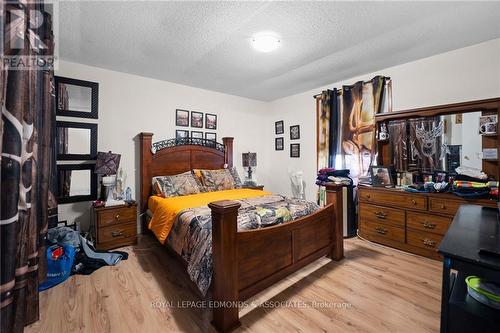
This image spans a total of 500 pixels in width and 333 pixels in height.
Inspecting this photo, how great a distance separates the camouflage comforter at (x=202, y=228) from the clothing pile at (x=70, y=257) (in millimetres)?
806

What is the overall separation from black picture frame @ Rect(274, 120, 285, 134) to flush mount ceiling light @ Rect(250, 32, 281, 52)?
2.36m

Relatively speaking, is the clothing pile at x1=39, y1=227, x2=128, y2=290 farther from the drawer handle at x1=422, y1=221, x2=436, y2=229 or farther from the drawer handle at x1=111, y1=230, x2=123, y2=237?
the drawer handle at x1=422, y1=221, x2=436, y2=229

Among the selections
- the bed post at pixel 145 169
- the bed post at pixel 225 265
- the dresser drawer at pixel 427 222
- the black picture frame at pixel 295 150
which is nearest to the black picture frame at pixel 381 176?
the dresser drawer at pixel 427 222

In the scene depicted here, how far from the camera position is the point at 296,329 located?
151 cm

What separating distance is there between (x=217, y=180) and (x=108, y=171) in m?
1.54

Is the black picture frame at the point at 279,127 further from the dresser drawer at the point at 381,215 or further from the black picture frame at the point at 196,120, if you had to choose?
the dresser drawer at the point at 381,215

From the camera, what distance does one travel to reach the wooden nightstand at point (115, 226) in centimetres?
268

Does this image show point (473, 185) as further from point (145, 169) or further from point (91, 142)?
point (91, 142)

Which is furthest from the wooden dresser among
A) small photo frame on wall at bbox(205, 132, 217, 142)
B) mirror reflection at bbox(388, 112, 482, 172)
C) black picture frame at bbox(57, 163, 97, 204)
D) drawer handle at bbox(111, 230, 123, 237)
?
black picture frame at bbox(57, 163, 97, 204)

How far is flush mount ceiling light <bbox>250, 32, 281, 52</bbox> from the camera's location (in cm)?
227

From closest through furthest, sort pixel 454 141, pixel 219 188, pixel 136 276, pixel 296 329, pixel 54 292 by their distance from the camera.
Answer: pixel 296 329, pixel 54 292, pixel 136 276, pixel 454 141, pixel 219 188

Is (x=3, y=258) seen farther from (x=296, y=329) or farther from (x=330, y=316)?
(x=330, y=316)

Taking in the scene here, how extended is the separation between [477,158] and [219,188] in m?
3.31

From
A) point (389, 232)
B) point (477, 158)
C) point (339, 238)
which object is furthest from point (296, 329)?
point (477, 158)
